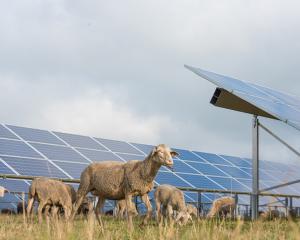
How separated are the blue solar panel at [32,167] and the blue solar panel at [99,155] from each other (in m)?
2.36

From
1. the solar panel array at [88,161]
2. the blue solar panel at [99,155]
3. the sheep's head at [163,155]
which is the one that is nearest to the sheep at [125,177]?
the sheep's head at [163,155]

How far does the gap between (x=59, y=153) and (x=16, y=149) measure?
4.95 feet

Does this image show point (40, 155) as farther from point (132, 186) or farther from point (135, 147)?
point (132, 186)

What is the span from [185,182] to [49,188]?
10818 millimetres

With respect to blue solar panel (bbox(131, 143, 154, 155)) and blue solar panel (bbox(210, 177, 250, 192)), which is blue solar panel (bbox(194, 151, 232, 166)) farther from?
blue solar panel (bbox(131, 143, 154, 155))

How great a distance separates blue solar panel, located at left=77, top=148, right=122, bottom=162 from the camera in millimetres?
21328

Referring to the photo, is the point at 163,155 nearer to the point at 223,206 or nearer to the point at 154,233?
the point at 154,233

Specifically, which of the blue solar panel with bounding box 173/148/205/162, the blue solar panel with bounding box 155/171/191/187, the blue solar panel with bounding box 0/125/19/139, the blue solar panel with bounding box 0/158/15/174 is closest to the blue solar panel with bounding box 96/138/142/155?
the blue solar panel with bounding box 155/171/191/187

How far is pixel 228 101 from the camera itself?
16359 mm

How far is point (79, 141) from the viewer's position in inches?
905

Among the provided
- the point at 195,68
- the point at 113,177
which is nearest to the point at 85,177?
the point at 113,177

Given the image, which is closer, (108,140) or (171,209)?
(171,209)

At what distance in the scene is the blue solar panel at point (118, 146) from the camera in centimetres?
2360

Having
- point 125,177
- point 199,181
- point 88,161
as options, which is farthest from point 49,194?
point 199,181
